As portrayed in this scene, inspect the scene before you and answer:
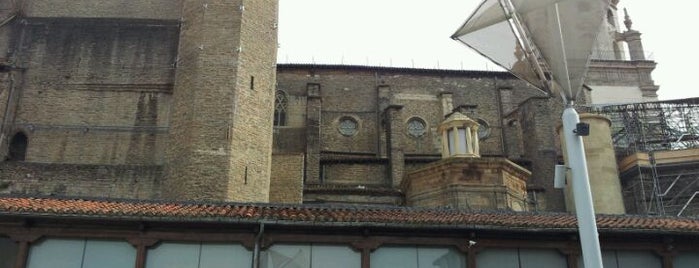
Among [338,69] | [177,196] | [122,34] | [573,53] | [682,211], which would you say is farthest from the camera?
[338,69]

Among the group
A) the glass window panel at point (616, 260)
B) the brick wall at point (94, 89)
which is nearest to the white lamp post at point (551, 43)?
the glass window panel at point (616, 260)

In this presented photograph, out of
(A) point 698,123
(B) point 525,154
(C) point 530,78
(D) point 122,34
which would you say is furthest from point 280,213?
(A) point 698,123

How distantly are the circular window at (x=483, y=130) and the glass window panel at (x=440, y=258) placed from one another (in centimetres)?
2196

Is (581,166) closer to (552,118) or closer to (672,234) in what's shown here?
(672,234)

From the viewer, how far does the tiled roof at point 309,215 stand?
1215 cm

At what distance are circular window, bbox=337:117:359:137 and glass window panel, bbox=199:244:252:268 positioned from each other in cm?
2155

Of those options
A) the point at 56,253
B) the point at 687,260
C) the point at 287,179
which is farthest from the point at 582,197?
the point at 287,179

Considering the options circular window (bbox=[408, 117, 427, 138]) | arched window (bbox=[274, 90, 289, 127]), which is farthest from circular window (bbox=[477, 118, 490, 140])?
arched window (bbox=[274, 90, 289, 127])

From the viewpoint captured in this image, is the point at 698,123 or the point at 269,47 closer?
the point at 269,47

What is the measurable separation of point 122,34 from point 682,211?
24.5 metres

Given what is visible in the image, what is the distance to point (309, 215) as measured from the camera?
12828 mm

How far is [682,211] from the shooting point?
1103 inches

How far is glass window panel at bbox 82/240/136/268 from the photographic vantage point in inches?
481

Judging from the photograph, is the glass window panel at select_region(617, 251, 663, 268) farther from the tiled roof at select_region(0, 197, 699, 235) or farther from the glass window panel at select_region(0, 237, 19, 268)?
the glass window panel at select_region(0, 237, 19, 268)
